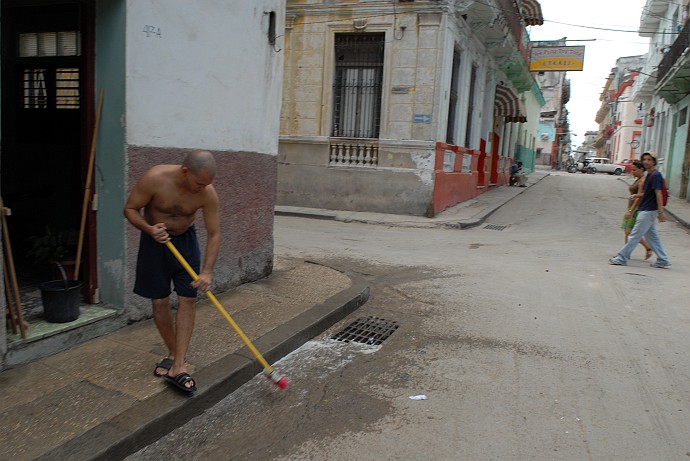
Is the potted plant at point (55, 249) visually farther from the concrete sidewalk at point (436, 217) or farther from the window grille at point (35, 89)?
the concrete sidewalk at point (436, 217)

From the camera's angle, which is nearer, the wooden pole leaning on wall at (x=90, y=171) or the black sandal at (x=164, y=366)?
the black sandal at (x=164, y=366)

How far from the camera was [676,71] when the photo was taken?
1802 cm

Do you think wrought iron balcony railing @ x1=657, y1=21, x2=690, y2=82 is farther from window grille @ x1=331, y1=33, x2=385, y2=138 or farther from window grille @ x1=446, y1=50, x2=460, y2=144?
window grille @ x1=331, y1=33, x2=385, y2=138

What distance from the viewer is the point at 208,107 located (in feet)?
17.2

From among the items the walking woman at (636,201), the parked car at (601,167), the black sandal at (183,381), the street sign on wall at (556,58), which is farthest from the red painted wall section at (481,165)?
the parked car at (601,167)

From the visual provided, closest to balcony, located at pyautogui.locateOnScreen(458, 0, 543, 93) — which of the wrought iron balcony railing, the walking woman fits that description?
the wrought iron balcony railing

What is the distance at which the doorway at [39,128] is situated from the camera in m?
5.44

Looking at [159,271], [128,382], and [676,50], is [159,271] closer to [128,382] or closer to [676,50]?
[128,382]

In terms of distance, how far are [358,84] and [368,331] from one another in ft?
33.4

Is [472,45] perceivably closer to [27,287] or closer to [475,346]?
[475,346]

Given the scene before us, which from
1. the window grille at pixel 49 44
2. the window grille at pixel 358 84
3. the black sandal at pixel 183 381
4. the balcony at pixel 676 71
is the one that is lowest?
the black sandal at pixel 183 381

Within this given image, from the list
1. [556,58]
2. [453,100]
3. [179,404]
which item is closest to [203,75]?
[179,404]

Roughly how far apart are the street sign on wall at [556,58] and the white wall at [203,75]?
59.3 ft

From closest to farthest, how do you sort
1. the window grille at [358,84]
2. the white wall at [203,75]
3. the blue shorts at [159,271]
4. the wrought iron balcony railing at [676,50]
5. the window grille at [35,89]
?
the blue shorts at [159,271] → the white wall at [203,75] → the window grille at [35,89] → the window grille at [358,84] → the wrought iron balcony railing at [676,50]
